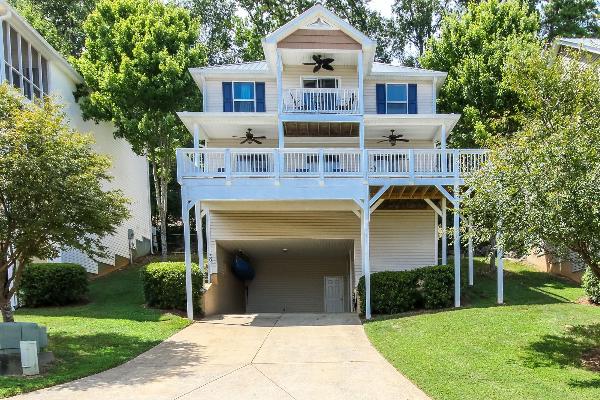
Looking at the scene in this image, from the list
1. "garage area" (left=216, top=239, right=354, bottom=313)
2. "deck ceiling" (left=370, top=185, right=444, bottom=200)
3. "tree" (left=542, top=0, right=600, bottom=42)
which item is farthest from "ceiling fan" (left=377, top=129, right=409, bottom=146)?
"tree" (left=542, top=0, right=600, bottom=42)

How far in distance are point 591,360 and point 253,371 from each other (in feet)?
20.5

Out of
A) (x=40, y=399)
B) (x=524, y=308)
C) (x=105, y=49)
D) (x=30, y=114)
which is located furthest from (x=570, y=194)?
(x=105, y=49)

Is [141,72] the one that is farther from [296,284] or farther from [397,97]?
[296,284]

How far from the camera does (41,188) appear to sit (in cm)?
895

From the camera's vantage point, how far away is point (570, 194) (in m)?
8.05

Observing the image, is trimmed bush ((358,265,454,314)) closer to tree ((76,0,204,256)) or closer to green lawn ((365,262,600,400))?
green lawn ((365,262,600,400))

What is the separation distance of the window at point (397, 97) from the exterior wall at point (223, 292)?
28.8ft

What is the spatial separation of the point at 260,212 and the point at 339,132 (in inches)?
173

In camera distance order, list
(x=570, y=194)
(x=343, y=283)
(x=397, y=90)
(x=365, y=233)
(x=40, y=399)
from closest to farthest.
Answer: (x=40, y=399) → (x=570, y=194) → (x=365, y=233) → (x=397, y=90) → (x=343, y=283)

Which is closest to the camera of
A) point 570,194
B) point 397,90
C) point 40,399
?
point 40,399

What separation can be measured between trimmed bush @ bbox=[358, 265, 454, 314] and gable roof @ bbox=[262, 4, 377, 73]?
8379 millimetres

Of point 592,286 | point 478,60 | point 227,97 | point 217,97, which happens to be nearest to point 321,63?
point 227,97

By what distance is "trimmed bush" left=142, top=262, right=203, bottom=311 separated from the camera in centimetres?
1446

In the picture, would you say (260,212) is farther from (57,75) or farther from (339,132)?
(57,75)
